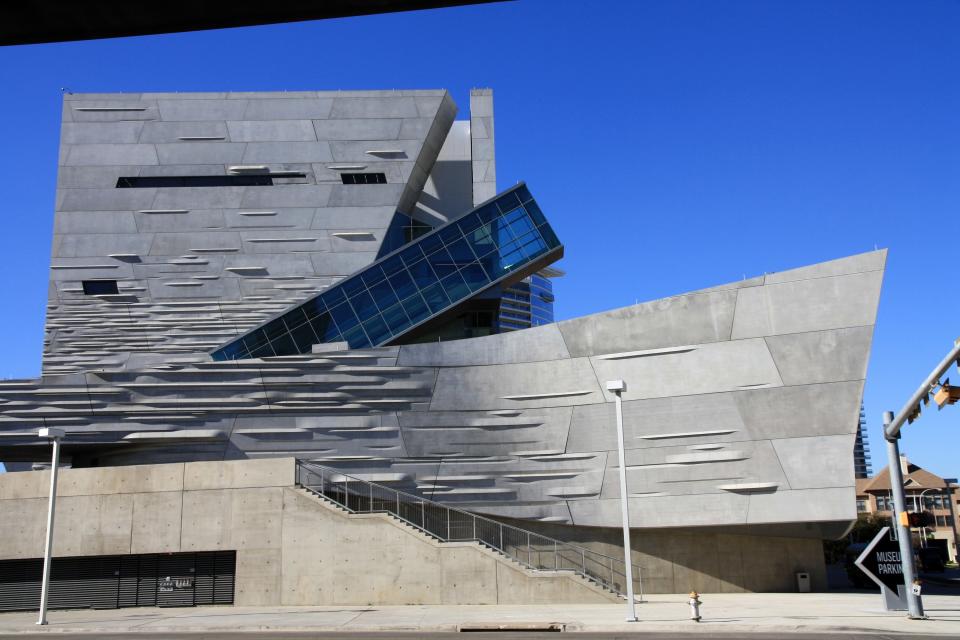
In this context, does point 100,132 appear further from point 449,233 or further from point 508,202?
point 508,202

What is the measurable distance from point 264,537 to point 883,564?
62.4ft

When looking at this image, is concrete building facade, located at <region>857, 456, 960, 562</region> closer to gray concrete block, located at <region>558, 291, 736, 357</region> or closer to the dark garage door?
gray concrete block, located at <region>558, 291, 736, 357</region>

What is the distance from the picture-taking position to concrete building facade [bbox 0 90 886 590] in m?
30.0

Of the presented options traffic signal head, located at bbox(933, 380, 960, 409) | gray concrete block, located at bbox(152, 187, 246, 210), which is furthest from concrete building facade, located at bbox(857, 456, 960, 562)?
traffic signal head, located at bbox(933, 380, 960, 409)

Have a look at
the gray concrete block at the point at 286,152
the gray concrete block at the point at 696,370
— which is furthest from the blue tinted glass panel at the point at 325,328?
the gray concrete block at the point at 696,370

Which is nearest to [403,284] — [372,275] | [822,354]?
[372,275]

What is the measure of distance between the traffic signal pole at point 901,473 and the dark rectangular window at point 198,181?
30.5m

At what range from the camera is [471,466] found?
31688mm

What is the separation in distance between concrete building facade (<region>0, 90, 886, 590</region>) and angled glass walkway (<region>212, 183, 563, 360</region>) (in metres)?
0.10

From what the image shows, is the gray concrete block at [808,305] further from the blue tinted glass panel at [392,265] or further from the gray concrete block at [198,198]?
the gray concrete block at [198,198]

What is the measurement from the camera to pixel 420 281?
3806 centimetres

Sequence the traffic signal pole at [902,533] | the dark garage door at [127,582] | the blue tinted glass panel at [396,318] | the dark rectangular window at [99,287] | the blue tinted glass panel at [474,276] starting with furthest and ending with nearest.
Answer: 1. the dark rectangular window at [99,287]
2. the blue tinted glass panel at [474,276]
3. the blue tinted glass panel at [396,318]
4. the dark garage door at [127,582]
5. the traffic signal pole at [902,533]

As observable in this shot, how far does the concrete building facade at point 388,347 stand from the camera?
2998 cm

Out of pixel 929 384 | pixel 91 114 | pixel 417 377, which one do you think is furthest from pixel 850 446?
pixel 91 114
